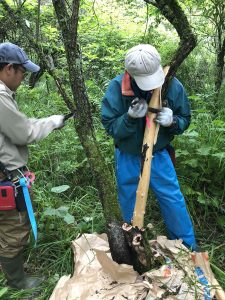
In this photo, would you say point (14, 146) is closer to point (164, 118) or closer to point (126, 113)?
point (126, 113)

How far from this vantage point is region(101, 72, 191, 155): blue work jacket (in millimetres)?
2518

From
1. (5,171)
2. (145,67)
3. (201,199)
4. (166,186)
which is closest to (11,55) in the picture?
(5,171)

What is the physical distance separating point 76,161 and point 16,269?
1568mm

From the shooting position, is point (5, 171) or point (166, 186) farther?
point (166, 186)

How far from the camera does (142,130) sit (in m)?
2.61

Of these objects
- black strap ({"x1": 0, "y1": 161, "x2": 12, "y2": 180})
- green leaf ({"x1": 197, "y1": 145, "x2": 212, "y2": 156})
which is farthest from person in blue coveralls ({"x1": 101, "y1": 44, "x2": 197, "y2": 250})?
black strap ({"x1": 0, "y1": 161, "x2": 12, "y2": 180})

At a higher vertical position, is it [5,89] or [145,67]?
[145,67]

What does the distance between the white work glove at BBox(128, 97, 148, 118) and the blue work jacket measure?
8 centimetres

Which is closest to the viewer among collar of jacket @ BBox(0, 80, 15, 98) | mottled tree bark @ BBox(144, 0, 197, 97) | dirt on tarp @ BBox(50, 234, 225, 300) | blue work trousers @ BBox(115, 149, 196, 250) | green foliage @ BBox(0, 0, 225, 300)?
dirt on tarp @ BBox(50, 234, 225, 300)

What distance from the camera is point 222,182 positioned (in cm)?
324

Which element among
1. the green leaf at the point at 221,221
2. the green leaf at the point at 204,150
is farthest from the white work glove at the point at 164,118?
the green leaf at the point at 221,221

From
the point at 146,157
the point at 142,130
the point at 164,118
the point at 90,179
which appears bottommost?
the point at 90,179

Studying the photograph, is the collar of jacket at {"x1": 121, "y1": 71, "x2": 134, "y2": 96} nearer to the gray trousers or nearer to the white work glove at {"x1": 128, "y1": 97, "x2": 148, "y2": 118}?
the white work glove at {"x1": 128, "y1": 97, "x2": 148, "y2": 118}

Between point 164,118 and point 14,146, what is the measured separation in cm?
106
